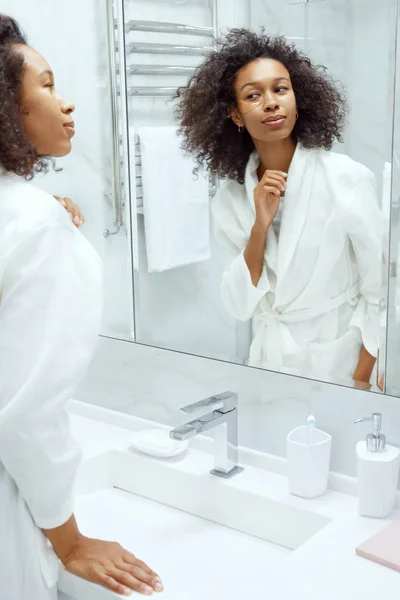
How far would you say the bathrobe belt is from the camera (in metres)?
1.42

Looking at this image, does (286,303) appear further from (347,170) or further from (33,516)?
(33,516)

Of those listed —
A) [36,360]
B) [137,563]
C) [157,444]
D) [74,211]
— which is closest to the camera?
[36,360]

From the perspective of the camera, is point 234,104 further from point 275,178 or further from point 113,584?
point 113,584

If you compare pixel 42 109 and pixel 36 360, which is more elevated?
pixel 42 109

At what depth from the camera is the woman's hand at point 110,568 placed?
113 centimetres

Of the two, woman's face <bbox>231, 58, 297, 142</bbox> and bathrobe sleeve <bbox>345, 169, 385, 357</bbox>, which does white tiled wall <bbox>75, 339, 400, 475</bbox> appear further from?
woman's face <bbox>231, 58, 297, 142</bbox>

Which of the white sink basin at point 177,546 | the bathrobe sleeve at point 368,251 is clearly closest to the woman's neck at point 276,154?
the bathrobe sleeve at point 368,251

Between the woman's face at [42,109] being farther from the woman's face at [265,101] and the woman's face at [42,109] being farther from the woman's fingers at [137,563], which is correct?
the woman's fingers at [137,563]

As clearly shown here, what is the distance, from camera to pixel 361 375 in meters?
1.39

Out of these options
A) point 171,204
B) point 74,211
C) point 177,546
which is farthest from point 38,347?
point 74,211

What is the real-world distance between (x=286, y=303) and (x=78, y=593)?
25.9 inches

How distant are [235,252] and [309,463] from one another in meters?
Answer: 0.45

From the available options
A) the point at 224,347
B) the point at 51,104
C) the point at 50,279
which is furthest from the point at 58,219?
the point at 224,347

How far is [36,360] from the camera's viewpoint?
3.51ft
